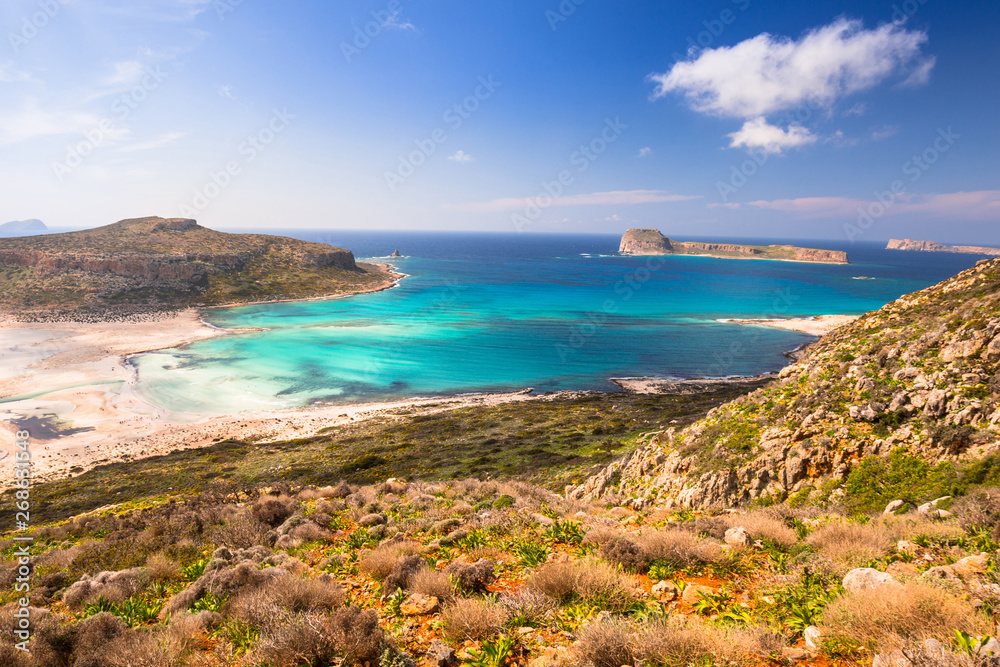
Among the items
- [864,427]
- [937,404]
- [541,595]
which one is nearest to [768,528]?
[541,595]

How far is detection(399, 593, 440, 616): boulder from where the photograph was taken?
20.2 ft

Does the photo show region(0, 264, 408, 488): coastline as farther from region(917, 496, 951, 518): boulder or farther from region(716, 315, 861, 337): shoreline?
region(716, 315, 861, 337): shoreline

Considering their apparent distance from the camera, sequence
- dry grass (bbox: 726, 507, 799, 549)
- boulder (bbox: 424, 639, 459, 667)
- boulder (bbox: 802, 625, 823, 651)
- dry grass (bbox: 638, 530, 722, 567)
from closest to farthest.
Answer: boulder (bbox: 802, 625, 823, 651)
boulder (bbox: 424, 639, 459, 667)
dry grass (bbox: 638, 530, 722, 567)
dry grass (bbox: 726, 507, 799, 549)

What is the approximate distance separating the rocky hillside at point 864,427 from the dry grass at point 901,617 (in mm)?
7099

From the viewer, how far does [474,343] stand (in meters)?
63.7

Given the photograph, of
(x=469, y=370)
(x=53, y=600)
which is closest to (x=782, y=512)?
(x=53, y=600)

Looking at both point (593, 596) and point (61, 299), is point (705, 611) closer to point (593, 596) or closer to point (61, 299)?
point (593, 596)

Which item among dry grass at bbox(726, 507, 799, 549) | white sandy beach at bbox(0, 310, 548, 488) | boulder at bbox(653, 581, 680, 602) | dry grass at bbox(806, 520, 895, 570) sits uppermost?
dry grass at bbox(806, 520, 895, 570)

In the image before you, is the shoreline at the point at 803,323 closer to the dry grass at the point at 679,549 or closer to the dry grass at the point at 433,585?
the dry grass at the point at 679,549

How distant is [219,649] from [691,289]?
13357cm

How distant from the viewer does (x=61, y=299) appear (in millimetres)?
79938

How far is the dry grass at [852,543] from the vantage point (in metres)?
6.14

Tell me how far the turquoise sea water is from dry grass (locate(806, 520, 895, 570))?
128 feet

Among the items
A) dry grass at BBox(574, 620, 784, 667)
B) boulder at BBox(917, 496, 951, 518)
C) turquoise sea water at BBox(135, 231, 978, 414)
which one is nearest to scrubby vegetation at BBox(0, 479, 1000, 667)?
dry grass at BBox(574, 620, 784, 667)
